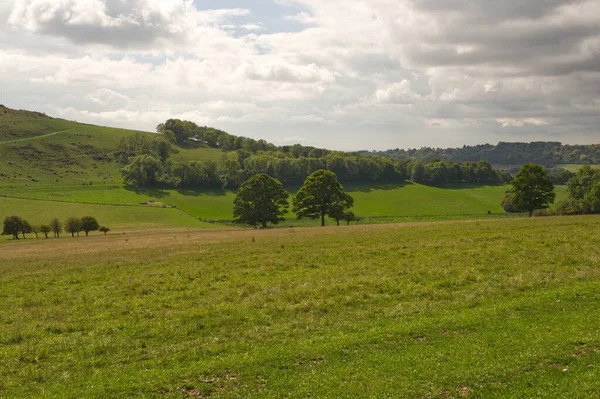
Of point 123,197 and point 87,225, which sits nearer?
point 87,225

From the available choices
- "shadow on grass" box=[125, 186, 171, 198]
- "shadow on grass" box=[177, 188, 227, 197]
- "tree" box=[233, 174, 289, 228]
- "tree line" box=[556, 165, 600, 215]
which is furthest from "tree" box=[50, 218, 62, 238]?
"tree line" box=[556, 165, 600, 215]

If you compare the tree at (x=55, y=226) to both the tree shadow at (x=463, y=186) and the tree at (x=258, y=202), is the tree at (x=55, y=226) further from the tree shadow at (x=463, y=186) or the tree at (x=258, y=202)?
the tree shadow at (x=463, y=186)

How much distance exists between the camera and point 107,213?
366 ft

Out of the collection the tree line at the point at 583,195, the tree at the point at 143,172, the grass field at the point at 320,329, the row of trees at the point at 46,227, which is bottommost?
the row of trees at the point at 46,227

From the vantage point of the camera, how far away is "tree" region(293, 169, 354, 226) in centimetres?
8194

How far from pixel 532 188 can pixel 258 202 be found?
52425 mm

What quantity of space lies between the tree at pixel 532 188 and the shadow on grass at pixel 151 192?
11813 centimetres

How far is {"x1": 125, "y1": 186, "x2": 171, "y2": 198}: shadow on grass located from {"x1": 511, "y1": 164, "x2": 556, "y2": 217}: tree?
4651 inches

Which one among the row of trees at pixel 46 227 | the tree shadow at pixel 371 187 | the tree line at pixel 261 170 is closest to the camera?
the row of trees at pixel 46 227

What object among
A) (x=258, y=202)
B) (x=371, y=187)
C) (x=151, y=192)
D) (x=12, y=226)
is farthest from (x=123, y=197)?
(x=371, y=187)

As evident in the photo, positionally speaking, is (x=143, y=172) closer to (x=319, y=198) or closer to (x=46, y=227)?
(x=46, y=227)

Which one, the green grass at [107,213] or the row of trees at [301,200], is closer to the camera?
the row of trees at [301,200]

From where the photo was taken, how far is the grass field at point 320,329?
11156 mm

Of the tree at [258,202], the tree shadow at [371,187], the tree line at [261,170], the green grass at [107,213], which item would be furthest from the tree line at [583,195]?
the tree line at [261,170]
